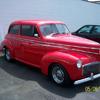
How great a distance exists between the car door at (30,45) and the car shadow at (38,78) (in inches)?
15.5

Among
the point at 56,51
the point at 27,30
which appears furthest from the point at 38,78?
the point at 27,30

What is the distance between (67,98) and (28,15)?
27.6 feet

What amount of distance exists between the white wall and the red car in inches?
132

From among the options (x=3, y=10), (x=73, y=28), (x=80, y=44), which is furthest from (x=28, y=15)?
(x=80, y=44)

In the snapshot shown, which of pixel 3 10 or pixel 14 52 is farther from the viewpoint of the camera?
pixel 3 10

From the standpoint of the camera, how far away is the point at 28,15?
13.1 m

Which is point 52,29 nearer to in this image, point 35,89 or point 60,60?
point 60,60

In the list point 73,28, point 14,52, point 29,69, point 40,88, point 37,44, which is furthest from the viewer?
point 73,28

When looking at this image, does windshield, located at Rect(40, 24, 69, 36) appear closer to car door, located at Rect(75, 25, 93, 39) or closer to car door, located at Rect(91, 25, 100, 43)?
car door, located at Rect(91, 25, 100, 43)

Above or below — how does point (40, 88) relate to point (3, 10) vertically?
below

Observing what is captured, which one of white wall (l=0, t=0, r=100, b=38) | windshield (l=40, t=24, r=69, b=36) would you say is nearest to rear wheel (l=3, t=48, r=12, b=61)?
windshield (l=40, t=24, r=69, b=36)

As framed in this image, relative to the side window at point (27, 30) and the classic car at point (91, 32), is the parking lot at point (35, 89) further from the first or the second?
the classic car at point (91, 32)

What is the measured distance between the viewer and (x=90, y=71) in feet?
20.2

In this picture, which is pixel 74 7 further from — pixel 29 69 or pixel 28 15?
pixel 29 69
